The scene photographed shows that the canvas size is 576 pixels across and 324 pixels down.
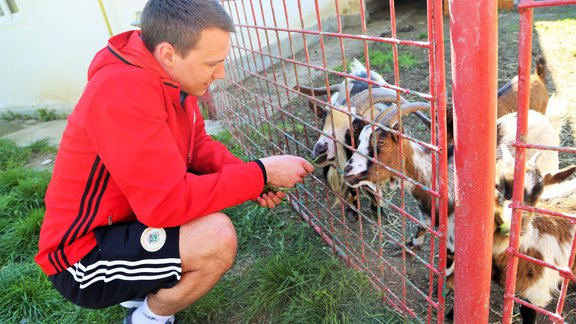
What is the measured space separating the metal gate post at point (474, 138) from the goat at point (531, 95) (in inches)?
85.4

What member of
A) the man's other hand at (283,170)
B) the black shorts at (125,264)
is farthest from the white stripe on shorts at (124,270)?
the man's other hand at (283,170)

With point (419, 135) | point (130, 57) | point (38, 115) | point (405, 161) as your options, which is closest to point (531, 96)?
point (419, 135)

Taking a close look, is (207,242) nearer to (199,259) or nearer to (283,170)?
(199,259)

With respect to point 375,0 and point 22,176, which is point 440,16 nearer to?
point 22,176

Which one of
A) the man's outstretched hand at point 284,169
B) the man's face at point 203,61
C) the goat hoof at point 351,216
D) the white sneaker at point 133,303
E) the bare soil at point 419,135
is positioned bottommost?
the goat hoof at point 351,216

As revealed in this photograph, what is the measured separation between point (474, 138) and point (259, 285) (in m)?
1.72

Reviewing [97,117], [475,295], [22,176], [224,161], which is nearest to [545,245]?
[475,295]

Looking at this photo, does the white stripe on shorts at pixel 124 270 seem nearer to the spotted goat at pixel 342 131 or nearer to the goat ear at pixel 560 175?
the spotted goat at pixel 342 131

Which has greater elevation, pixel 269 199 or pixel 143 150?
pixel 143 150

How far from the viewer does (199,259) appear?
1.96 metres

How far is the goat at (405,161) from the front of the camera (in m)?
2.31

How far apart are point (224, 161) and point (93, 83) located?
0.92 m

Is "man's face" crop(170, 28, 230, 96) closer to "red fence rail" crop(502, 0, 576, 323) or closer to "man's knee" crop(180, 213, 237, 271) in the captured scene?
"man's knee" crop(180, 213, 237, 271)

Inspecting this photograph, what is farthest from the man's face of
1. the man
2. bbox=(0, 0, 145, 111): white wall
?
bbox=(0, 0, 145, 111): white wall
